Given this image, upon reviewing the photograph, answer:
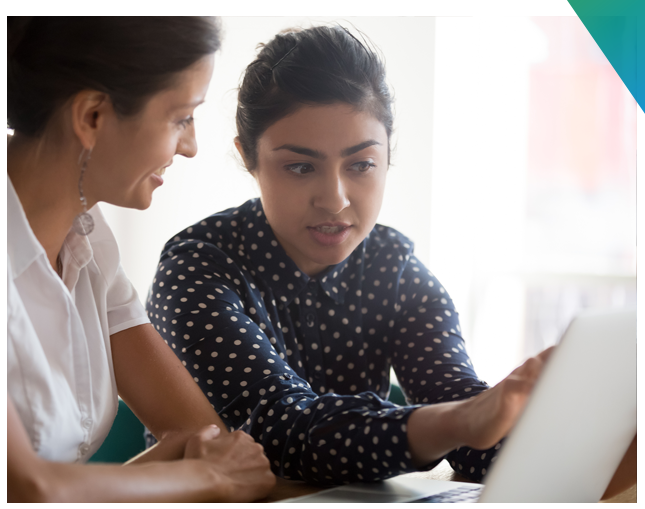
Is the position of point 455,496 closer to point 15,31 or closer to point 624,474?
point 624,474

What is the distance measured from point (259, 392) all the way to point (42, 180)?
380 mm

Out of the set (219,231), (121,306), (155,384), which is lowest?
(155,384)

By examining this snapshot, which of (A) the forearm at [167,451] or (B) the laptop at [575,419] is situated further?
(A) the forearm at [167,451]

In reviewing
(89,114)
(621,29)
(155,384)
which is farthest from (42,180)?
(621,29)

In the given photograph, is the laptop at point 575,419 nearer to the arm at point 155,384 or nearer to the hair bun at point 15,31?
the arm at point 155,384

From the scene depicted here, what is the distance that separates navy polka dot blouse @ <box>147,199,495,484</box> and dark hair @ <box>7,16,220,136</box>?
1.16 feet

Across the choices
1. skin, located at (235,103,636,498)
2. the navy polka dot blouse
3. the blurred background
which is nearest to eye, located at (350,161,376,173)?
skin, located at (235,103,636,498)

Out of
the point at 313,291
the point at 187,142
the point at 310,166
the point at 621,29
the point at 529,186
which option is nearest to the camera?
the point at 187,142

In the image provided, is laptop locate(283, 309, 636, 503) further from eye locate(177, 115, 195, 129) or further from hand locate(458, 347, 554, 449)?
eye locate(177, 115, 195, 129)

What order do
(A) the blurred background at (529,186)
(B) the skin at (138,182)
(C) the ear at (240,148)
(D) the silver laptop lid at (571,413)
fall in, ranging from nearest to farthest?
1. (D) the silver laptop lid at (571,413)
2. (B) the skin at (138,182)
3. (C) the ear at (240,148)
4. (A) the blurred background at (529,186)

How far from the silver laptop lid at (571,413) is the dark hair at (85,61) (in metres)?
0.50

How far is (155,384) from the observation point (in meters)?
0.86

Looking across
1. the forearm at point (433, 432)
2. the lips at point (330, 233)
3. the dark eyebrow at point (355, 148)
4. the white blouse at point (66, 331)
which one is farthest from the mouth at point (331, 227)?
the forearm at point (433, 432)

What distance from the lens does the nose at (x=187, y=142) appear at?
2.51 ft
